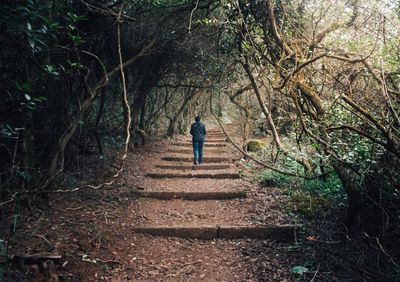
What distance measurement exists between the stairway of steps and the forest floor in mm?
39

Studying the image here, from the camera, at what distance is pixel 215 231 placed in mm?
5668

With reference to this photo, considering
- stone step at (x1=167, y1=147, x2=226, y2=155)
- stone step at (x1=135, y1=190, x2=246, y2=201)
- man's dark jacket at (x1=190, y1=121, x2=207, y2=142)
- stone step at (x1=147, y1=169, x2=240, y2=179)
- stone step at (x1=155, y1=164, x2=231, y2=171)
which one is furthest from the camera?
stone step at (x1=167, y1=147, x2=226, y2=155)

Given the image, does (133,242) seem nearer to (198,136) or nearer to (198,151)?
(198,136)

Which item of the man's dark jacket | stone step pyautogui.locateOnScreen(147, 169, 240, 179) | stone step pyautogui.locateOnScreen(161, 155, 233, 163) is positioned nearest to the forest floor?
stone step pyautogui.locateOnScreen(147, 169, 240, 179)

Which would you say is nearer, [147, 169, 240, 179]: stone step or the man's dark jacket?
[147, 169, 240, 179]: stone step

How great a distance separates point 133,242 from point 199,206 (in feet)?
7.34

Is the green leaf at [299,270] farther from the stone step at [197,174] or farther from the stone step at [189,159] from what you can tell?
the stone step at [189,159]

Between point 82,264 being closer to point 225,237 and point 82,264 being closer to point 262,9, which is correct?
point 225,237

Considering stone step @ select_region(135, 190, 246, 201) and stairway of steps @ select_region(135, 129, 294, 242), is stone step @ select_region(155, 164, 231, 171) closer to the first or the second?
stairway of steps @ select_region(135, 129, 294, 242)

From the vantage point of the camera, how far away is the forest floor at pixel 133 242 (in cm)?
422

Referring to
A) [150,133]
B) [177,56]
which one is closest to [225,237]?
[177,56]

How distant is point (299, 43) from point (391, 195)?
3.12 m

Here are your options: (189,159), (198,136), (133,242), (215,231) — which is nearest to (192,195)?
(215,231)

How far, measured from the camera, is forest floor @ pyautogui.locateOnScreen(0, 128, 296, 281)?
13.9 ft
